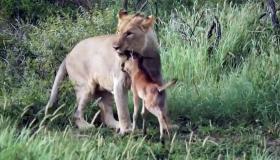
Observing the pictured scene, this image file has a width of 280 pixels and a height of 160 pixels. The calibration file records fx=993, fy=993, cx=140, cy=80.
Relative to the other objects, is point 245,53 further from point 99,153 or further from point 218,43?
point 99,153

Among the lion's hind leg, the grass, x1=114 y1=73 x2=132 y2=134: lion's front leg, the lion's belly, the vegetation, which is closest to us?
the grass

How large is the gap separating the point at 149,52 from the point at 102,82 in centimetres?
80

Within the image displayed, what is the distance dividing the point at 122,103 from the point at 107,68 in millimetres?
538

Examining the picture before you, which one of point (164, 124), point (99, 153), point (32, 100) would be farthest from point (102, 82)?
point (99, 153)

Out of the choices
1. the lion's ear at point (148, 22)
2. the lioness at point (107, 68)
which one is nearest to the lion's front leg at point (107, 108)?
the lioness at point (107, 68)

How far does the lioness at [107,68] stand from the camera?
31.0 feet

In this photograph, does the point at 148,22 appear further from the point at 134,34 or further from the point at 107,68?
the point at 107,68

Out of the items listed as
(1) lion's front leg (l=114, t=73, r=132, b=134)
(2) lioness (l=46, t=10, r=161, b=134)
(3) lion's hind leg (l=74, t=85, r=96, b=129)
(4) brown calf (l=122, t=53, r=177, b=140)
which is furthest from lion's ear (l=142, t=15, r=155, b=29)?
(3) lion's hind leg (l=74, t=85, r=96, b=129)

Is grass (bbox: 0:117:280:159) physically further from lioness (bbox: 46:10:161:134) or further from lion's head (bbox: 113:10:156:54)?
lion's head (bbox: 113:10:156:54)

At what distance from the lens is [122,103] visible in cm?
962

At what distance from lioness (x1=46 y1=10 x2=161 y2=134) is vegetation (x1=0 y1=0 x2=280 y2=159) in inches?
5.5

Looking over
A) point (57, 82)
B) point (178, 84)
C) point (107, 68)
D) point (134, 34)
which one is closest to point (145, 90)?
point (134, 34)

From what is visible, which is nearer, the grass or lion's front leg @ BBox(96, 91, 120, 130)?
the grass

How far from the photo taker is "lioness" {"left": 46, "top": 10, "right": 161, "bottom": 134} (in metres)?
9.45
